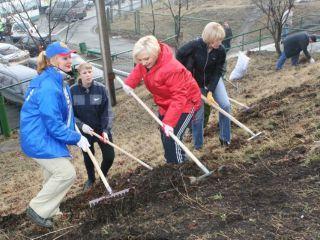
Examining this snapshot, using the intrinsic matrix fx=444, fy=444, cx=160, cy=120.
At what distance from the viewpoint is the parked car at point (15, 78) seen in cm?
1105

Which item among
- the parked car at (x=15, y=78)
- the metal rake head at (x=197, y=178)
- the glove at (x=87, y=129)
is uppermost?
the glove at (x=87, y=129)

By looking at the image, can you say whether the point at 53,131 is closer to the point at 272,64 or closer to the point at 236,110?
the point at 236,110

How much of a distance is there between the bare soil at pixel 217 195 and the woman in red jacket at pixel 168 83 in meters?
0.51

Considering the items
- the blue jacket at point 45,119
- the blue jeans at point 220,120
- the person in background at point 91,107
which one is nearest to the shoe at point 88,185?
the person in background at point 91,107

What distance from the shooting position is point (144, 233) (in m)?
3.54

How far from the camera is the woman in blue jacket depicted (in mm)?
3814

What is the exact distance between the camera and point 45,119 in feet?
12.5

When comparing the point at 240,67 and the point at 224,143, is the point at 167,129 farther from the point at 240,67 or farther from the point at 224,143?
the point at 240,67

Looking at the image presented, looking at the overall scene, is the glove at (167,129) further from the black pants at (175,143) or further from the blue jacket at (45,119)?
the blue jacket at (45,119)

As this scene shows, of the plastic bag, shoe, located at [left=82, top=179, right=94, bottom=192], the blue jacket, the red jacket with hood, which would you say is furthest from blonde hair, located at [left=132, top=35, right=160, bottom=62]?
the plastic bag

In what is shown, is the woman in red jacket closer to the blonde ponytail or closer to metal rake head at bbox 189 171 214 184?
metal rake head at bbox 189 171 214 184

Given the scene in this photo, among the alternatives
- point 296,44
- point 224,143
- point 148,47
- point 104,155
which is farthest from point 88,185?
point 296,44

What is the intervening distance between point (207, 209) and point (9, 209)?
120 inches

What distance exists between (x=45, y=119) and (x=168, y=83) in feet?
4.06
